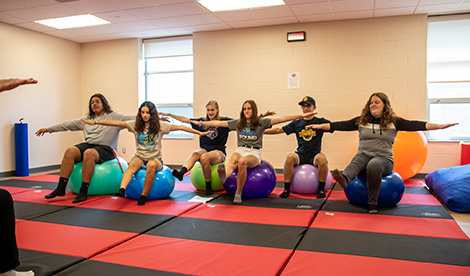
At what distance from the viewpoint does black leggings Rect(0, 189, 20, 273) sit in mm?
1729

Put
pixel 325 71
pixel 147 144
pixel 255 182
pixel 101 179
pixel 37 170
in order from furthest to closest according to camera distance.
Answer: pixel 37 170 < pixel 325 71 < pixel 101 179 < pixel 147 144 < pixel 255 182

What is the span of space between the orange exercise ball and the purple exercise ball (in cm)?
148

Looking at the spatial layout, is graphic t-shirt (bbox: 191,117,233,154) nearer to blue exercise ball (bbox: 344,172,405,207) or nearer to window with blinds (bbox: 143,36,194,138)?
blue exercise ball (bbox: 344,172,405,207)

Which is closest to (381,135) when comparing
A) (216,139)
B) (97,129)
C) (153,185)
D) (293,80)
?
(216,139)

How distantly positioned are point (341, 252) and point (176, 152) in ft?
16.5

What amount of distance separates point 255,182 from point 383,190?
1357 millimetres

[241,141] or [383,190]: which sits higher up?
[241,141]

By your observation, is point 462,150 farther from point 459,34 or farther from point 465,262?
point 465,262

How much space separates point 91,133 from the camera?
174 inches

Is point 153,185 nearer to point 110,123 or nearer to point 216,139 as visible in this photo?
point 110,123

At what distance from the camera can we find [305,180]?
412cm

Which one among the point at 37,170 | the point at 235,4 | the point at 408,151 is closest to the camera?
the point at 408,151

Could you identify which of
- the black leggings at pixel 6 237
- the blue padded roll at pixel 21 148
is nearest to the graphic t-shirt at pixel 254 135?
the black leggings at pixel 6 237

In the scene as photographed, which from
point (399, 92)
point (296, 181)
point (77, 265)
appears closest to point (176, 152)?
point (296, 181)
